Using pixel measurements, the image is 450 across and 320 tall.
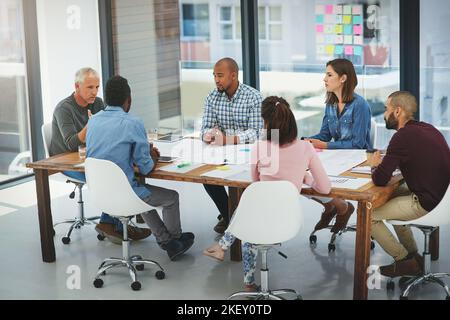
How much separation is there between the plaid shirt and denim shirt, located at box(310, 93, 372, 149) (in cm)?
55

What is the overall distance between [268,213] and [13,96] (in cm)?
424

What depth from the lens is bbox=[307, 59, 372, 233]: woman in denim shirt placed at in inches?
223

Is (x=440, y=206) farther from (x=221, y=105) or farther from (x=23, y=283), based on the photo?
(x=23, y=283)

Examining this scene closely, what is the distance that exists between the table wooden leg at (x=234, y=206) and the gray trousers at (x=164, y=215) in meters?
0.39

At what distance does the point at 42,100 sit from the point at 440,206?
4.74 meters

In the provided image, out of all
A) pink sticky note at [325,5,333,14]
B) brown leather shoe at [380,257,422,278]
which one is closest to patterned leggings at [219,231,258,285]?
brown leather shoe at [380,257,422,278]

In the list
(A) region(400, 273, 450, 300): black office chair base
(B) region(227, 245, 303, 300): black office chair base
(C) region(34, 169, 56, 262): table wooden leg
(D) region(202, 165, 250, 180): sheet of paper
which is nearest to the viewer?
(B) region(227, 245, 303, 300): black office chair base

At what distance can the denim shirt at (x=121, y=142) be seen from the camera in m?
5.06

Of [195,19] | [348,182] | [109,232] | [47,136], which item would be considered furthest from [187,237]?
[195,19]

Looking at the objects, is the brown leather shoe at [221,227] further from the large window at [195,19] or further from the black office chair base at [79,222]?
the large window at [195,19]

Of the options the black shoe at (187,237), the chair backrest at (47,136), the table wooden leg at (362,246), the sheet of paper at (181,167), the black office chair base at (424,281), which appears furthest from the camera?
the chair backrest at (47,136)

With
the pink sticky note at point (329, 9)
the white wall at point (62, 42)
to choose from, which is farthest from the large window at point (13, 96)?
the pink sticky note at point (329, 9)

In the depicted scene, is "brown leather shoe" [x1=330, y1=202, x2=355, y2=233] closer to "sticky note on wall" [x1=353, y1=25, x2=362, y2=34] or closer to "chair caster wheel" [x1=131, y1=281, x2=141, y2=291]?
"chair caster wheel" [x1=131, y1=281, x2=141, y2=291]

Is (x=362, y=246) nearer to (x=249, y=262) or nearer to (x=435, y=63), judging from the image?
(x=249, y=262)
